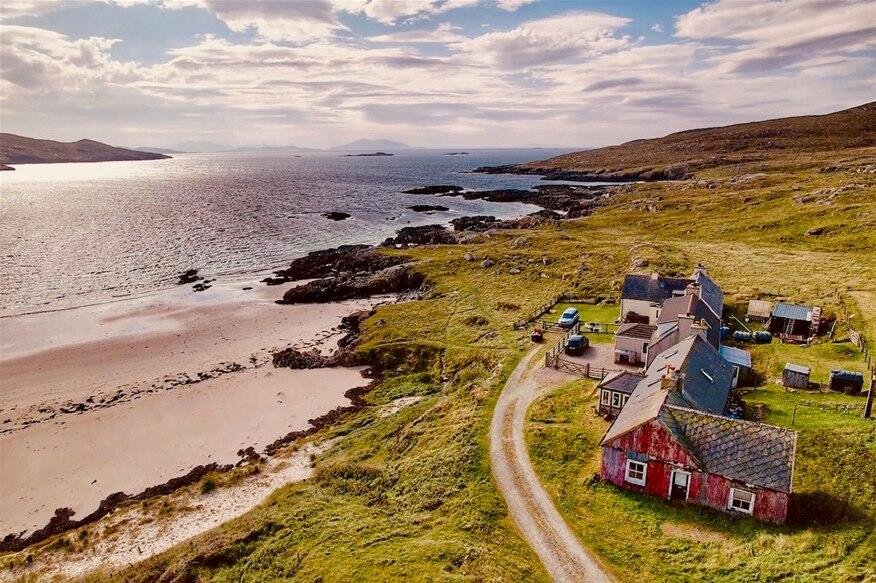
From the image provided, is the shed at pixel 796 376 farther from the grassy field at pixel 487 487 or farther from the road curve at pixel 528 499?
the road curve at pixel 528 499

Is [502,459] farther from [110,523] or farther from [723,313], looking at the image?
[723,313]

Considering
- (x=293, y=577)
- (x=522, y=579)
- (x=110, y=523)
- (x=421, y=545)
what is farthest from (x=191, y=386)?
(x=522, y=579)

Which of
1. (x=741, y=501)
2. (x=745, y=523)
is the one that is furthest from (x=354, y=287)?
(x=745, y=523)

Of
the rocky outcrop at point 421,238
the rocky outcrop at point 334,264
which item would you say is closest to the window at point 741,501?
the rocky outcrop at point 334,264

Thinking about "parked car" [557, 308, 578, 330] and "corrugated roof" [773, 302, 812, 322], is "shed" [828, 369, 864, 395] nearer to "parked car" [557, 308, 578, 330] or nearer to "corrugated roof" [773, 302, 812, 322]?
"corrugated roof" [773, 302, 812, 322]

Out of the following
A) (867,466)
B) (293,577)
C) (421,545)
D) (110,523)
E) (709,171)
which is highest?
(709,171)

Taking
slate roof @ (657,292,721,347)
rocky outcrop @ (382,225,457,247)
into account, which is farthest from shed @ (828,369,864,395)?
rocky outcrop @ (382,225,457,247)

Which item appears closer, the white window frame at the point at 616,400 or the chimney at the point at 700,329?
the white window frame at the point at 616,400
